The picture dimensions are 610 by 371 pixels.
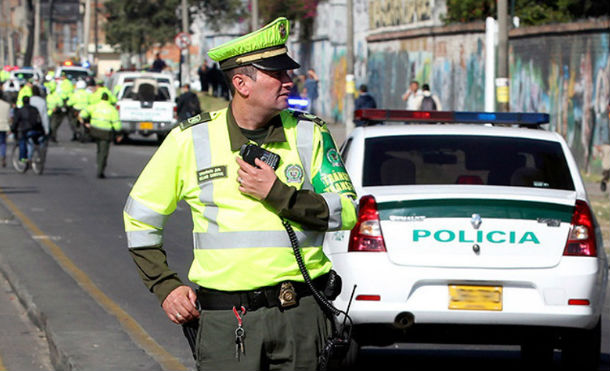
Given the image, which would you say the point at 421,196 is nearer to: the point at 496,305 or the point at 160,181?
the point at 496,305

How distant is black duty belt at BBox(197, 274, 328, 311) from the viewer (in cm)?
478

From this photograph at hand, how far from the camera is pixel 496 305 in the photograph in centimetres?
Answer: 786

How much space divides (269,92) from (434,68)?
31147mm

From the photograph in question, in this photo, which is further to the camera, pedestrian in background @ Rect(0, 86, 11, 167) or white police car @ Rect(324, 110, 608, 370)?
pedestrian in background @ Rect(0, 86, 11, 167)

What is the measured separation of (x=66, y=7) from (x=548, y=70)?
138 m

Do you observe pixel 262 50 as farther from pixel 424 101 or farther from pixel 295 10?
pixel 295 10

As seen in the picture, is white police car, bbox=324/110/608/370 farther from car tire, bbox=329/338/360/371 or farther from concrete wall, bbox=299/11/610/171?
concrete wall, bbox=299/11/610/171

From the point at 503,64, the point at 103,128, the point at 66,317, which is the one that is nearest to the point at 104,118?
the point at 103,128

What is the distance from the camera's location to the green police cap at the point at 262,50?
4.83 metres

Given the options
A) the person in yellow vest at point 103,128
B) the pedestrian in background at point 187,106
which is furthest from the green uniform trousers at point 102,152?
the pedestrian in background at point 187,106

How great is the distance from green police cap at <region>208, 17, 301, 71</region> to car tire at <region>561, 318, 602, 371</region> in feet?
12.2

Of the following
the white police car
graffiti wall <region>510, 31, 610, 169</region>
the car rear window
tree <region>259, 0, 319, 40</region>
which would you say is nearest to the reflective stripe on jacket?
graffiti wall <region>510, 31, 610, 169</region>

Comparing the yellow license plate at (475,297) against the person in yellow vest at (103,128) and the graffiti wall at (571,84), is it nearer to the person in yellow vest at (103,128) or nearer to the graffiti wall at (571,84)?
the graffiti wall at (571,84)

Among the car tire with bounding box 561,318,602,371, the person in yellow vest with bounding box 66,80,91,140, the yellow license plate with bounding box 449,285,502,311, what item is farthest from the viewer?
the person in yellow vest with bounding box 66,80,91,140
